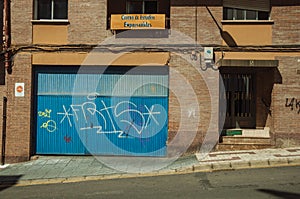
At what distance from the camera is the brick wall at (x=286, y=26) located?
1006 centimetres

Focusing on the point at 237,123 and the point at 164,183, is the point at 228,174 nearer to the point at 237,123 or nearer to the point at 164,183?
the point at 164,183

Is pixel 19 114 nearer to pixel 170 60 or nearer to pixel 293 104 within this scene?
pixel 170 60

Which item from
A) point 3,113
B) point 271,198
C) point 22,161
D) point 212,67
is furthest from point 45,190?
point 212,67

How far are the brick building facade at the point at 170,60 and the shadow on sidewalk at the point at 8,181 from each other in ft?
5.39

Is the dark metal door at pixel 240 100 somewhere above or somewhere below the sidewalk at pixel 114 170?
above

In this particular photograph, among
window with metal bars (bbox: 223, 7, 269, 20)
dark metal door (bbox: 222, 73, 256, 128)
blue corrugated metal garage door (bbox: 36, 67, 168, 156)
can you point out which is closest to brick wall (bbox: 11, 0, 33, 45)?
blue corrugated metal garage door (bbox: 36, 67, 168, 156)

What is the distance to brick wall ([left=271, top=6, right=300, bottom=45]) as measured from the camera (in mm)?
10062

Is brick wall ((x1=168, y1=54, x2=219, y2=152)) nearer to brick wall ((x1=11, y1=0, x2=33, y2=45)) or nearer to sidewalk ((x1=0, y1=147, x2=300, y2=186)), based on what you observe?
sidewalk ((x1=0, y1=147, x2=300, y2=186))

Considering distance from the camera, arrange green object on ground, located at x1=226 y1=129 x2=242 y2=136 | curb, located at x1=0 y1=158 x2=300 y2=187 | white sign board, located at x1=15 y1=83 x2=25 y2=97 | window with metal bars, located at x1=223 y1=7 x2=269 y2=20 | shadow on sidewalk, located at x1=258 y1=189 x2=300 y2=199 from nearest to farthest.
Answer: shadow on sidewalk, located at x1=258 y1=189 x2=300 y2=199
curb, located at x1=0 y1=158 x2=300 y2=187
white sign board, located at x1=15 y1=83 x2=25 y2=97
window with metal bars, located at x1=223 y1=7 x2=269 y2=20
green object on ground, located at x1=226 y1=129 x2=242 y2=136

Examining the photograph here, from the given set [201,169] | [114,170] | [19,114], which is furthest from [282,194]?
[19,114]

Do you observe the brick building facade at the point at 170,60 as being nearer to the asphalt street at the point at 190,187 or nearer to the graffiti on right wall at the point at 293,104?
the graffiti on right wall at the point at 293,104

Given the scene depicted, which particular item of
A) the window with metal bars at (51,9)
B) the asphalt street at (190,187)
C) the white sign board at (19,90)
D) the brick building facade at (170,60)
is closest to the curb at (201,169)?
the asphalt street at (190,187)

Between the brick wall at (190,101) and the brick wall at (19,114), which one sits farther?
the brick wall at (19,114)

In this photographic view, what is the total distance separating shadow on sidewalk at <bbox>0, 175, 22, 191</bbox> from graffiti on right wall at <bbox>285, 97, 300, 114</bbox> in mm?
7941
